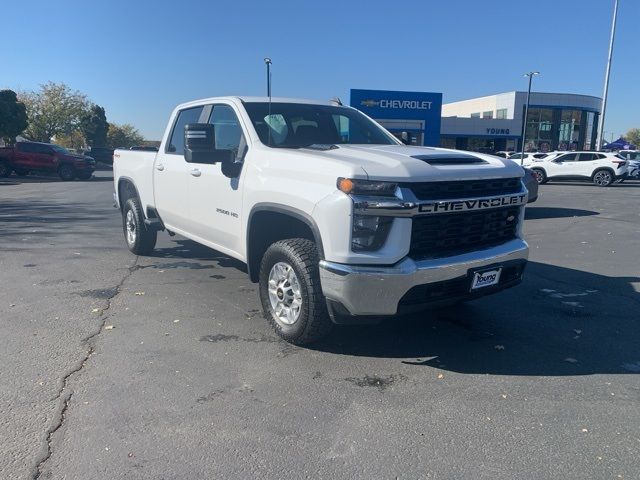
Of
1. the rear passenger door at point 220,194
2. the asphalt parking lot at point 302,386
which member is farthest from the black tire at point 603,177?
the rear passenger door at point 220,194

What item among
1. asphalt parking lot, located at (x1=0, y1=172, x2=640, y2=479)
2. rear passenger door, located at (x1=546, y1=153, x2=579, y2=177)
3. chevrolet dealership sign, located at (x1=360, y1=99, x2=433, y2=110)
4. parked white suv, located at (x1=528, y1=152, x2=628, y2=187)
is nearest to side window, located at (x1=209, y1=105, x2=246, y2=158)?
asphalt parking lot, located at (x1=0, y1=172, x2=640, y2=479)

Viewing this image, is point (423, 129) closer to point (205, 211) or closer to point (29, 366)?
point (205, 211)

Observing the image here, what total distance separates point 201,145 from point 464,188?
7.63 ft

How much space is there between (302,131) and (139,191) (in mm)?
3084

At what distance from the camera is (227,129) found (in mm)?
5410

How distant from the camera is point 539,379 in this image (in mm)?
3891

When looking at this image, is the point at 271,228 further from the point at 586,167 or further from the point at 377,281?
the point at 586,167

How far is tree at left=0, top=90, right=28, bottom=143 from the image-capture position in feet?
116

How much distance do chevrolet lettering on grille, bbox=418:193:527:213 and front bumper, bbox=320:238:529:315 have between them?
0.37 metres

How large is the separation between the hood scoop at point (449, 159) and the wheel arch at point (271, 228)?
100 cm

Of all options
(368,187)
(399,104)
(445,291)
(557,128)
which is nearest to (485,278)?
(445,291)

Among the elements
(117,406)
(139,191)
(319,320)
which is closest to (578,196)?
(139,191)

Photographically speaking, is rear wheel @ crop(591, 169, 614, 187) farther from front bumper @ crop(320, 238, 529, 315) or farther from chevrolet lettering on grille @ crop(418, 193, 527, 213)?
front bumper @ crop(320, 238, 529, 315)

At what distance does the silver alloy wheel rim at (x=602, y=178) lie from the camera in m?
24.8
